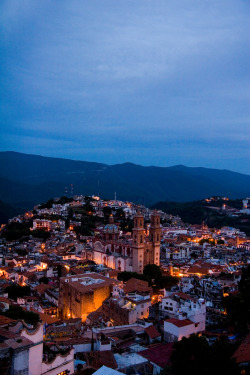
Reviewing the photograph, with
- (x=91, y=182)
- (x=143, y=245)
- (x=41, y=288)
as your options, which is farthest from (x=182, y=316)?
(x=91, y=182)

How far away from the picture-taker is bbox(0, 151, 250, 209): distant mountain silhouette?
144 metres

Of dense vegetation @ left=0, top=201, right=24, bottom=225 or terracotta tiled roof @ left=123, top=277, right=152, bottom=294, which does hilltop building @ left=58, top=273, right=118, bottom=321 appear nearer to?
terracotta tiled roof @ left=123, top=277, right=152, bottom=294

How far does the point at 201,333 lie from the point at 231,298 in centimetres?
221

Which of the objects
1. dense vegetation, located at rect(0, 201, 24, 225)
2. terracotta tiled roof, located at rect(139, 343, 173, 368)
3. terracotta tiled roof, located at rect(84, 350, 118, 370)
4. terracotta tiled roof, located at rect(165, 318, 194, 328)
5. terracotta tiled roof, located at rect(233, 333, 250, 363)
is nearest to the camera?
terracotta tiled roof, located at rect(233, 333, 250, 363)

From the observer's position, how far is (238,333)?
13891mm

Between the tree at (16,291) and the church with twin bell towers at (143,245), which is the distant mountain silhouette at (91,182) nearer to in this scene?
the church with twin bell towers at (143,245)

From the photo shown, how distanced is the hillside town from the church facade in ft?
0.27

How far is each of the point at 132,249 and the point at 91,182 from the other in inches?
5141

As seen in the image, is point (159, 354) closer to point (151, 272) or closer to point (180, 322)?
point (180, 322)

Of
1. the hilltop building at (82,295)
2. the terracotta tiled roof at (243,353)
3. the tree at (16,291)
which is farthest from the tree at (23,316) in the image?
the terracotta tiled roof at (243,353)

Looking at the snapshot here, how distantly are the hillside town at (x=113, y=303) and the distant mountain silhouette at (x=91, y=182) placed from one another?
10198 cm

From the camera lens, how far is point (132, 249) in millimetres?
28609

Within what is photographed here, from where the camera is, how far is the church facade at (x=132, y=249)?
28422 millimetres

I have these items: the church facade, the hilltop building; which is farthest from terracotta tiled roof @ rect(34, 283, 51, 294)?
the church facade
